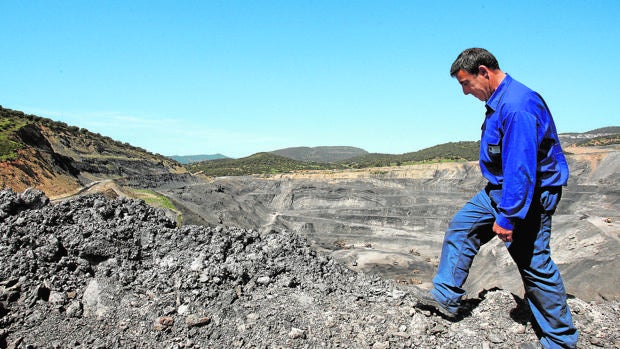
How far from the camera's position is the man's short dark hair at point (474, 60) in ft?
10.4

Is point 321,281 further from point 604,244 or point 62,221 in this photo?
point 604,244

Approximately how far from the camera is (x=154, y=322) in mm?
3738

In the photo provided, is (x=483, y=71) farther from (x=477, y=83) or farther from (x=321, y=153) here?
(x=321, y=153)

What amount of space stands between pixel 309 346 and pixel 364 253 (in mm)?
20636

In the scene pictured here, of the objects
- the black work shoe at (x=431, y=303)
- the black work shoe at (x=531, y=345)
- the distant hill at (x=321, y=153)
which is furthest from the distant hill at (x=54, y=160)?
the distant hill at (x=321, y=153)

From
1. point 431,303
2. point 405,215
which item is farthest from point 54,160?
point 405,215

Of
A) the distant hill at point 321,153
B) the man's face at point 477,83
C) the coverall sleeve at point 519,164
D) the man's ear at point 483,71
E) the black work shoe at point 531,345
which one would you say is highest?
the distant hill at point 321,153

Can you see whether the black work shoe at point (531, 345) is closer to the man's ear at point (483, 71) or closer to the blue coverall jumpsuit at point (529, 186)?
the blue coverall jumpsuit at point (529, 186)

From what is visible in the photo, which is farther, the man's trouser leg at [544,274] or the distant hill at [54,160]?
the distant hill at [54,160]

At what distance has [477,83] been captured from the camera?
325cm

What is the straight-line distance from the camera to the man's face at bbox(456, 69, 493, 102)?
3.22m

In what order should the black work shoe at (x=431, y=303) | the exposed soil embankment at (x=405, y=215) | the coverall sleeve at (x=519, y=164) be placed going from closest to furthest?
the coverall sleeve at (x=519, y=164) < the black work shoe at (x=431, y=303) < the exposed soil embankment at (x=405, y=215)

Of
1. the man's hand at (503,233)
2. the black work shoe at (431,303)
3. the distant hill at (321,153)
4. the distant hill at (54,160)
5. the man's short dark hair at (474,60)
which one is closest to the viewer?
the man's hand at (503,233)

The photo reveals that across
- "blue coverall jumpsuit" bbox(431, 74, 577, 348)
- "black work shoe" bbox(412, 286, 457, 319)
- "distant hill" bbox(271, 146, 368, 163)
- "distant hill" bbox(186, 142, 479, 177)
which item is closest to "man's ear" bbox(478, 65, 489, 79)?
"blue coverall jumpsuit" bbox(431, 74, 577, 348)
